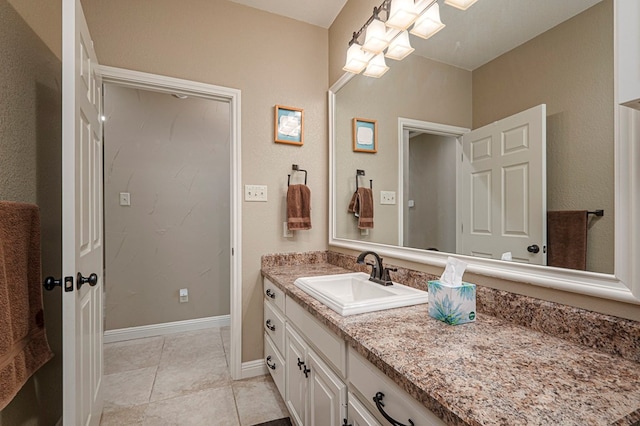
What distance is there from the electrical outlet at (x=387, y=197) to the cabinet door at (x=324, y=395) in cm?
94

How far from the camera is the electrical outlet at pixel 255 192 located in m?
2.07

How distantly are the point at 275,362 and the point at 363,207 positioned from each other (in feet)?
3.61

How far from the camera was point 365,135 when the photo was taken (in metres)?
1.93

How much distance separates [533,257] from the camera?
0.96 meters

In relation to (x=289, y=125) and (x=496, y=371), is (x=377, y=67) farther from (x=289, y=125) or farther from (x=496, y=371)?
(x=496, y=371)

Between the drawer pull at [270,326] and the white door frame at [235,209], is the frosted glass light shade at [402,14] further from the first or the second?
the drawer pull at [270,326]

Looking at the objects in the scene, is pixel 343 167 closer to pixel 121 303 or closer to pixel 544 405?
pixel 544 405

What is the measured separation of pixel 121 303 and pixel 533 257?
3.10m

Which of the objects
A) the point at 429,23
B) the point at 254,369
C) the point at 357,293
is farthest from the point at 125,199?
the point at 429,23

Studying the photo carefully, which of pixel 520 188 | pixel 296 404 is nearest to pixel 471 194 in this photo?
pixel 520 188

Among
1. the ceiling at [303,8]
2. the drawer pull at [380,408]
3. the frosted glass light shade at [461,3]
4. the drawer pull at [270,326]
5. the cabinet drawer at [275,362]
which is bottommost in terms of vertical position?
the cabinet drawer at [275,362]

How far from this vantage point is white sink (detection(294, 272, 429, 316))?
43.0 inches

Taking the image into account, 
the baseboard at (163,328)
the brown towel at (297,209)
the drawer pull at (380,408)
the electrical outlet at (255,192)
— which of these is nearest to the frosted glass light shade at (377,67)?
the brown towel at (297,209)

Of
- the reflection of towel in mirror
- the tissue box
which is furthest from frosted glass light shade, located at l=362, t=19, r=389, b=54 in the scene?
the tissue box
